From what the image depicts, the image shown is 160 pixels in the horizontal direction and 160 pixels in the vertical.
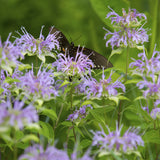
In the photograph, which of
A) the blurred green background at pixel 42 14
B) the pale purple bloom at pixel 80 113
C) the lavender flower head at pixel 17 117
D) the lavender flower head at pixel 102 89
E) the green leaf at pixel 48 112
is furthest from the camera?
the blurred green background at pixel 42 14

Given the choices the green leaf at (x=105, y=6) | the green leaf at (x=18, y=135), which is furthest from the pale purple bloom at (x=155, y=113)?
the green leaf at (x=105, y=6)

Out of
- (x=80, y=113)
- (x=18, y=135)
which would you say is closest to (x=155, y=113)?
(x=80, y=113)

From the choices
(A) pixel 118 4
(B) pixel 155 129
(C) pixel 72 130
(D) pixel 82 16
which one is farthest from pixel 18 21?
(B) pixel 155 129

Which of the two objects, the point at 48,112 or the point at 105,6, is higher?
the point at 105,6

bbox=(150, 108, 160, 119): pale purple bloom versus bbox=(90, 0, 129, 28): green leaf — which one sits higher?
bbox=(90, 0, 129, 28): green leaf

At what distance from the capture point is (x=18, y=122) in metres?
0.88

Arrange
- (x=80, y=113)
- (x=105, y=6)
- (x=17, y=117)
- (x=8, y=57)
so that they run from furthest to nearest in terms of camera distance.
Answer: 1. (x=105, y=6)
2. (x=80, y=113)
3. (x=8, y=57)
4. (x=17, y=117)

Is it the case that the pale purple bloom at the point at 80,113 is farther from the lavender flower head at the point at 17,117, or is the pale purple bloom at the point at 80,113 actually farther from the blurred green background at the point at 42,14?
the blurred green background at the point at 42,14

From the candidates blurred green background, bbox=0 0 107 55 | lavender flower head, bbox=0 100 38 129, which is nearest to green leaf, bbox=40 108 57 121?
lavender flower head, bbox=0 100 38 129

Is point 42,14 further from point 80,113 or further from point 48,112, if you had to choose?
point 48,112

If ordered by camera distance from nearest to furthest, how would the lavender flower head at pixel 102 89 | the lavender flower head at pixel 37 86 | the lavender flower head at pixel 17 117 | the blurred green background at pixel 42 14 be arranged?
the lavender flower head at pixel 17 117
the lavender flower head at pixel 37 86
the lavender flower head at pixel 102 89
the blurred green background at pixel 42 14

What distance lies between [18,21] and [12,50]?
2.81 metres

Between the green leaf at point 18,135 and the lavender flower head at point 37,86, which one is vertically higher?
the lavender flower head at point 37,86

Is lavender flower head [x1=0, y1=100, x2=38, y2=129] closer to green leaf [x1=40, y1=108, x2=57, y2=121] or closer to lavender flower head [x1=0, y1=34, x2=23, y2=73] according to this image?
green leaf [x1=40, y1=108, x2=57, y2=121]
